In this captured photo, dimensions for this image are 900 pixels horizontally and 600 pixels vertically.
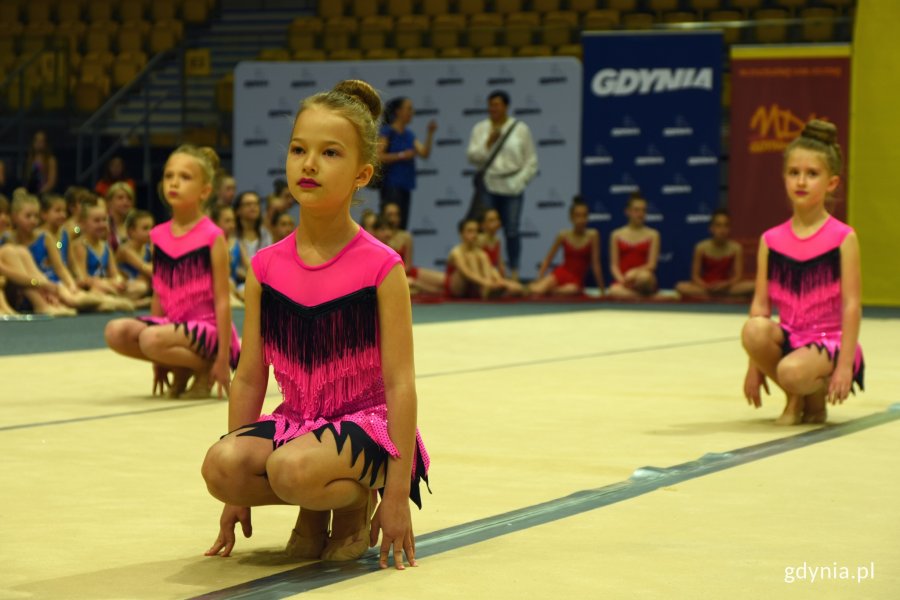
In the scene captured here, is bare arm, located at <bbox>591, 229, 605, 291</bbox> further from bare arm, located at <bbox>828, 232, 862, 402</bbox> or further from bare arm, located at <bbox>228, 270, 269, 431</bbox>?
bare arm, located at <bbox>228, 270, 269, 431</bbox>

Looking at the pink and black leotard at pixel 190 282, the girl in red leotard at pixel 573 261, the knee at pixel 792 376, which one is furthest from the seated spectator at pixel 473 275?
the knee at pixel 792 376

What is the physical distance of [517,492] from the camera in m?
3.86

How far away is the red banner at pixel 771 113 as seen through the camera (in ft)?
43.2

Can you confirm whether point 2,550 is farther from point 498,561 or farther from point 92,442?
point 92,442

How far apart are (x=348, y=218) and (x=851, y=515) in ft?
4.66

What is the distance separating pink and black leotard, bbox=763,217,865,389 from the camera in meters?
5.32

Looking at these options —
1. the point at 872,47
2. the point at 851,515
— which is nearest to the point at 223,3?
the point at 872,47

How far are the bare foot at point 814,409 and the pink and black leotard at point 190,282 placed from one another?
225 cm

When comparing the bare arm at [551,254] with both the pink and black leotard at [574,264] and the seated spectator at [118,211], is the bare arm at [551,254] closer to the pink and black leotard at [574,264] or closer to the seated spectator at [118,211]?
the pink and black leotard at [574,264]

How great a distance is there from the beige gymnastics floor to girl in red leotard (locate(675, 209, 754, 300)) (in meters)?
6.14

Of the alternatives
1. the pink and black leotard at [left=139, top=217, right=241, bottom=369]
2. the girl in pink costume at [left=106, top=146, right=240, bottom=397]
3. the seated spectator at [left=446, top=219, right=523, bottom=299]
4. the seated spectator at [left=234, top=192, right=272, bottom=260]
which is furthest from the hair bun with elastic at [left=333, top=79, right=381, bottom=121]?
the seated spectator at [left=446, top=219, right=523, bottom=299]

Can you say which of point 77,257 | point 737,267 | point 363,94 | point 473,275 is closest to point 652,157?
point 737,267

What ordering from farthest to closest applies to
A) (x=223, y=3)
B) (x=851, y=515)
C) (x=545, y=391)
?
(x=223, y=3)
(x=545, y=391)
(x=851, y=515)

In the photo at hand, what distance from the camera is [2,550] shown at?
302cm
